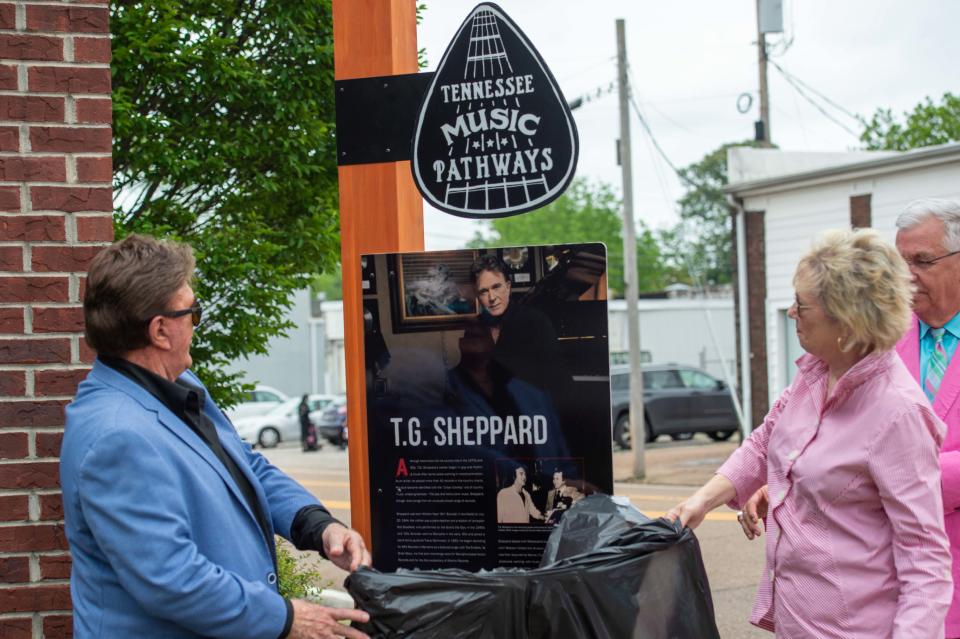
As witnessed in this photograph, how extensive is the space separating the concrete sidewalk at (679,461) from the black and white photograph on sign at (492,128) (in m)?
12.2

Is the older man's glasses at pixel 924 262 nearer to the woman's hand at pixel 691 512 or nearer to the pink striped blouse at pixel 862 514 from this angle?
the pink striped blouse at pixel 862 514

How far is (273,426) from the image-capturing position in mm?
31109

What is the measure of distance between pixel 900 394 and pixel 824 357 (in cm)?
21

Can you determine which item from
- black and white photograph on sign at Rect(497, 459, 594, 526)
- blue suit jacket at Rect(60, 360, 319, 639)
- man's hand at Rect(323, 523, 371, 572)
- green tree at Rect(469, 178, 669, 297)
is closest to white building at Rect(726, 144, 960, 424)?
black and white photograph on sign at Rect(497, 459, 594, 526)

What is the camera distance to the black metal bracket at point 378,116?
3.47 meters

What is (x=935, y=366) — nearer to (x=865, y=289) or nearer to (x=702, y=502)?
(x=865, y=289)

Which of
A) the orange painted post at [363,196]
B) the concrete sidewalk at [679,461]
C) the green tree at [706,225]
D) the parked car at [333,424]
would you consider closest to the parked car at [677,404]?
the concrete sidewalk at [679,461]

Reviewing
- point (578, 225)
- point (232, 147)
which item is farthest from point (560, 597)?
point (578, 225)

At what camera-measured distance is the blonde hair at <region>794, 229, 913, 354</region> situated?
2.58 metres

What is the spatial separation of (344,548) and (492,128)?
4.50 ft

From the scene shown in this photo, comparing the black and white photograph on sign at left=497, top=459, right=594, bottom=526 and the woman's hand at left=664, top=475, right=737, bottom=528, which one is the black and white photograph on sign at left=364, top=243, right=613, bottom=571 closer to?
the black and white photograph on sign at left=497, top=459, right=594, bottom=526

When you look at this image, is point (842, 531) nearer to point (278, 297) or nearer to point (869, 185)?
point (278, 297)

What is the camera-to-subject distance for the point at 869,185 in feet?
61.7

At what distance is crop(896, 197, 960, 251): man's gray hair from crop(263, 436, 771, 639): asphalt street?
496 cm
